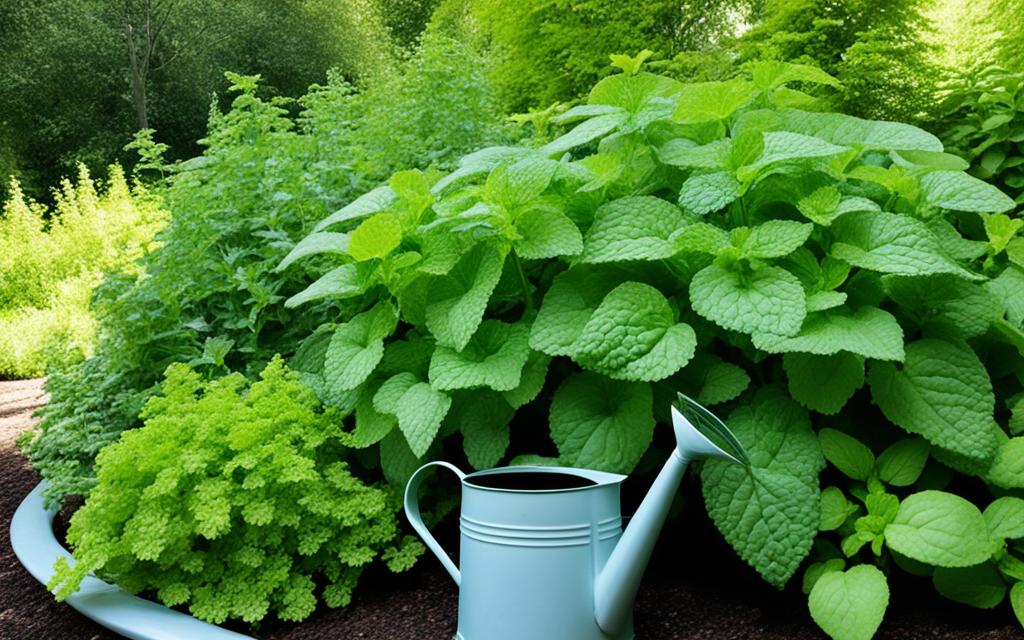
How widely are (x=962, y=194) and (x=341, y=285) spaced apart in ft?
3.96

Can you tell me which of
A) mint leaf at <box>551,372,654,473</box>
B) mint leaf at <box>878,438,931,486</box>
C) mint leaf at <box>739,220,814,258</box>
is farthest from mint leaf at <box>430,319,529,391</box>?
mint leaf at <box>878,438,931,486</box>

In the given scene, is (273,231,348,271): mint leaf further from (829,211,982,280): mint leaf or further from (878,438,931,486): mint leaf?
(878,438,931,486): mint leaf

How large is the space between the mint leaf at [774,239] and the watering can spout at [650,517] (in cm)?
38

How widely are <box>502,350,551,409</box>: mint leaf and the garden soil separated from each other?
0.37 meters

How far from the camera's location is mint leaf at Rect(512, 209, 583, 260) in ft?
5.00

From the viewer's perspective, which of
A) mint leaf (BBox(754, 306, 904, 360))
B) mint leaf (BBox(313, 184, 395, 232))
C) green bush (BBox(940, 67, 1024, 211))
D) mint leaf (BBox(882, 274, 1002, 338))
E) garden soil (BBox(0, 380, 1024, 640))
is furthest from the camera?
green bush (BBox(940, 67, 1024, 211))

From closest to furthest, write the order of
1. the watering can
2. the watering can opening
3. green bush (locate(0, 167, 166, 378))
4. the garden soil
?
the watering can opening < the watering can < the garden soil < green bush (locate(0, 167, 166, 378))

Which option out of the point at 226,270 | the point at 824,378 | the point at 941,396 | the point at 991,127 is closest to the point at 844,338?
the point at 824,378

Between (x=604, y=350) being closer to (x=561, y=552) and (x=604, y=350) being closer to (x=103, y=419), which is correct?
(x=561, y=552)

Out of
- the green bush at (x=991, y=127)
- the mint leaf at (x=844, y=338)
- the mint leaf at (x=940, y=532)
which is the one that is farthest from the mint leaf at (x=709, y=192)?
the green bush at (x=991, y=127)

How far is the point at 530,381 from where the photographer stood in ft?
5.15

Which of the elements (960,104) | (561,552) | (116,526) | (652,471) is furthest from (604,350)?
(960,104)

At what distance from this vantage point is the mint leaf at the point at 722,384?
4.88ft

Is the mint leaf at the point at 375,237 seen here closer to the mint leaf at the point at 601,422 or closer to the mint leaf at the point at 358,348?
the mint leaf at the point at 358,348
